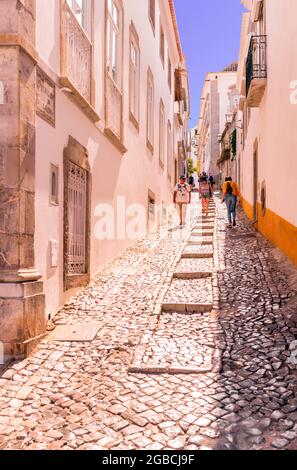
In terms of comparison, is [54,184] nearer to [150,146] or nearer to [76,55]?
[76,55]

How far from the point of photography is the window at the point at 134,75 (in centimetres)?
1087

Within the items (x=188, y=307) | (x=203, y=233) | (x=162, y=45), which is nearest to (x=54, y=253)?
(x=188, y=307)

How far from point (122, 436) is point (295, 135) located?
18.7 ft

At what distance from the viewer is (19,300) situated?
4.45 metres

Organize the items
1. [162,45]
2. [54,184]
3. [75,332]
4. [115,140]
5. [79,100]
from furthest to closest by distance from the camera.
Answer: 1. [162,45]
2. [115,140]
3. [79,100]
4. [54,184]
5. [75,332]

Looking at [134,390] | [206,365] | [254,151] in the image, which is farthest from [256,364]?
[254,151]

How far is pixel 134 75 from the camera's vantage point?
11.4 m

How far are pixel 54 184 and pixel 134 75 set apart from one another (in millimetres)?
6817

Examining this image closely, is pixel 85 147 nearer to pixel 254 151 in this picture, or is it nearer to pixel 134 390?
pixel 134 390

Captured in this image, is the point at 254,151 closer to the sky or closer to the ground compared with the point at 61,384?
closer to the sky

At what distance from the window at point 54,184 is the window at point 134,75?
5.53 m

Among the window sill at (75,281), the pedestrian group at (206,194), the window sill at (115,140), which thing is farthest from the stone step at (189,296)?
the pedestrian group at (206,194)

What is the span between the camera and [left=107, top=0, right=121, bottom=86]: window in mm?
8664

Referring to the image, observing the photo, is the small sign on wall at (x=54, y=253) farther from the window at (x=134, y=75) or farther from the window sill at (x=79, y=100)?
the window at (x=134, y=75)
